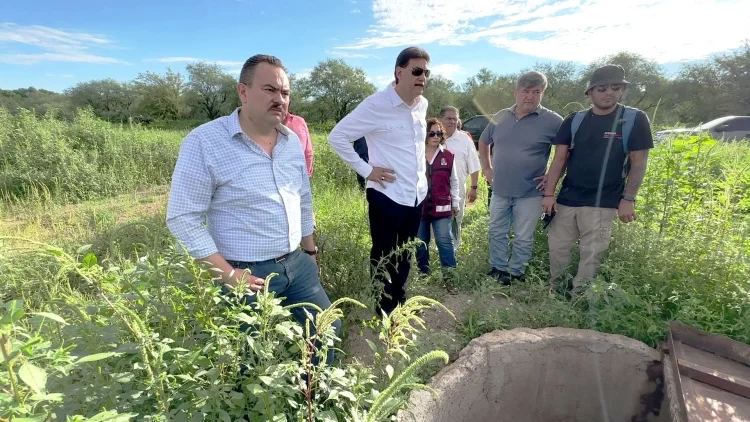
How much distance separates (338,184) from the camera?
859cm

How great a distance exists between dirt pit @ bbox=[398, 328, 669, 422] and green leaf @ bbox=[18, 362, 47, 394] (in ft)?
6.05

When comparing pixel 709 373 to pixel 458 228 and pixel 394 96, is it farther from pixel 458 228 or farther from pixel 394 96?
pixel 458 228

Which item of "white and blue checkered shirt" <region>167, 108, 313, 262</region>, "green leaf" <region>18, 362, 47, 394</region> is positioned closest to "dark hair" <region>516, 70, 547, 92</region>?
"white and blue checkered shirt" <region>167, 108, 313, 262</region>

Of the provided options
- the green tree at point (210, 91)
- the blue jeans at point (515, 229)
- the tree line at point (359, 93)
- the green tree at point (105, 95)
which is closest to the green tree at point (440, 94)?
the tree line at point (359, 93)

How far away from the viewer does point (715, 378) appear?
6.72 ft

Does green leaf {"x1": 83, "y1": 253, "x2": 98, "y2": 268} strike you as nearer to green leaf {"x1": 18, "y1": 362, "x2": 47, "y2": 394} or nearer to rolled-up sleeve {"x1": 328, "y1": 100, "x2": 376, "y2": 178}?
green leaf {"x1": 18, "y1": 362, "x2": 47, "y2": 394}

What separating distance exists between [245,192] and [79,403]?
0.96m

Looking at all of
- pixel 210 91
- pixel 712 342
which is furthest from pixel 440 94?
pixel 712 342

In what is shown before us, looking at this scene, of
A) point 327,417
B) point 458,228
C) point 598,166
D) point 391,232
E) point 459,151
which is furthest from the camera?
point 459,151

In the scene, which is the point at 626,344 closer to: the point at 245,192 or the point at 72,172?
the point at 245,192

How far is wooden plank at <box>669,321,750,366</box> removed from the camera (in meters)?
2.25

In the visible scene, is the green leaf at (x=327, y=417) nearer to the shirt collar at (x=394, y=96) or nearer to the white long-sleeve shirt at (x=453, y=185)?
the shirt collar at (x=394, y=96)

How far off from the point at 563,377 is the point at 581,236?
55.8 inches

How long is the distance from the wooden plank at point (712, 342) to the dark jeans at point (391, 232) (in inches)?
67.5
